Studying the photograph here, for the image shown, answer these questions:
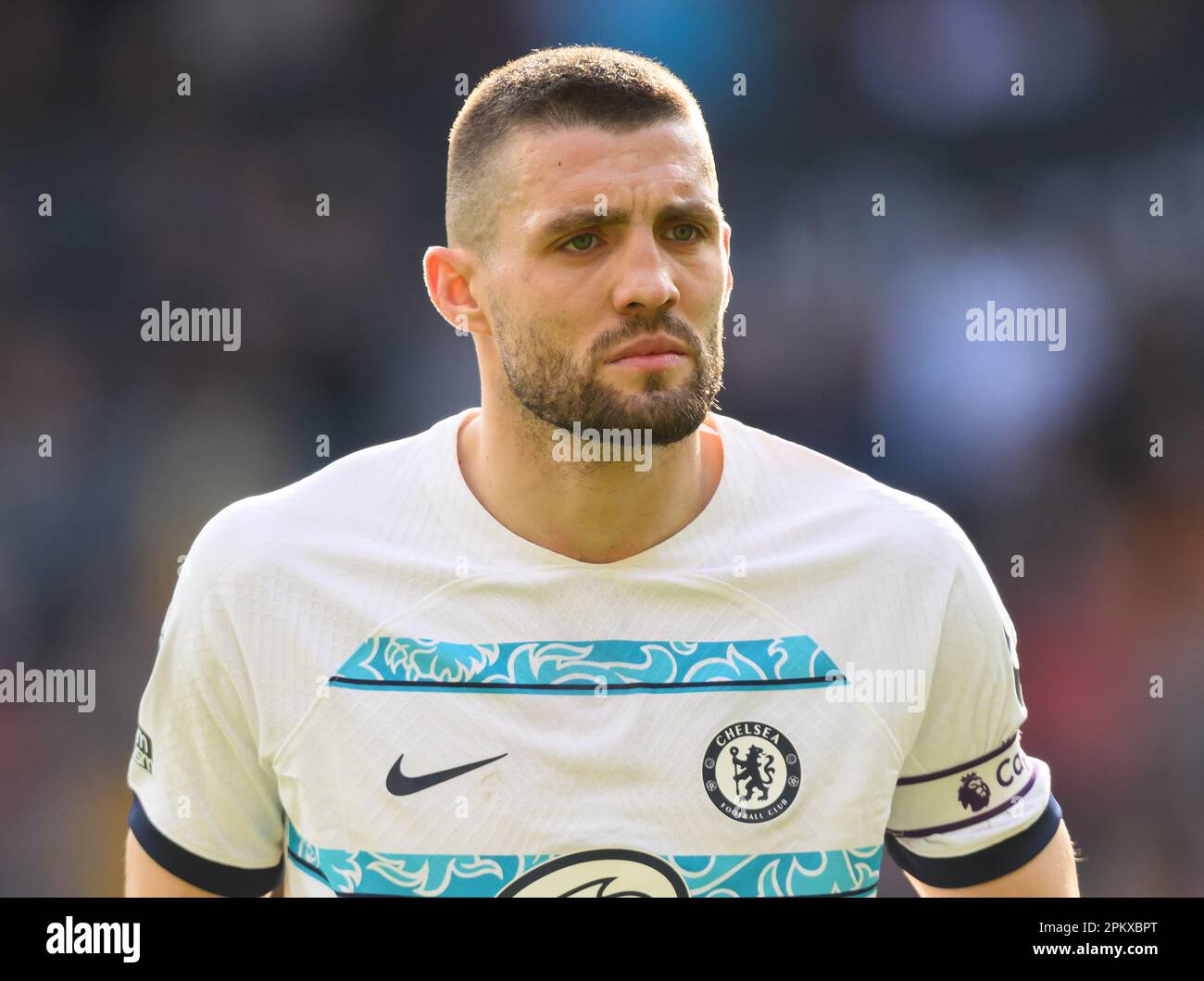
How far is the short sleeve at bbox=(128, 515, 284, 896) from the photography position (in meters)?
2.66

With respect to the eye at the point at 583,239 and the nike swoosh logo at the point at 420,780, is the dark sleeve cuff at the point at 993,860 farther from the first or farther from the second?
the eye at the point at 583,239

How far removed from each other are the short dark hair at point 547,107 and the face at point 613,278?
0.15ft

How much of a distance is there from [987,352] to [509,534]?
356 cm

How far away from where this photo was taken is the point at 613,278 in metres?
2.59

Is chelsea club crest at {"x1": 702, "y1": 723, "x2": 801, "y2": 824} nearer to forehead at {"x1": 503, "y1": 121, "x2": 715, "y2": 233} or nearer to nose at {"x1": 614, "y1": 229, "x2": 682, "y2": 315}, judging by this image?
nose at {"x1": 614, "y1": 229, "x2": 682, "y2": 315}

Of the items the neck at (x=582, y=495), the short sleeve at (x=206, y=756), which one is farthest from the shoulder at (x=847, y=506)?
the short sleeve at (x=206, y=756)

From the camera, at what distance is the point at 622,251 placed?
2613 mm

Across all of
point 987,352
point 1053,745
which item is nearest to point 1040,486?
point 987,352

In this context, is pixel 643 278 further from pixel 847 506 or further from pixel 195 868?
pixel 195 868

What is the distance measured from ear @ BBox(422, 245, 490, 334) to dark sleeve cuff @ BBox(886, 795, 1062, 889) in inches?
61.8

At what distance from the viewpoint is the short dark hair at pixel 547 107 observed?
8.95ft

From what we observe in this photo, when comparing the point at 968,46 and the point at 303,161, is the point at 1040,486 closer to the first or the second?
the point at 968,46

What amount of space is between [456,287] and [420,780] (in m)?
1.15

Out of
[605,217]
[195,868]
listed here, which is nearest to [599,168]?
[605,217]
